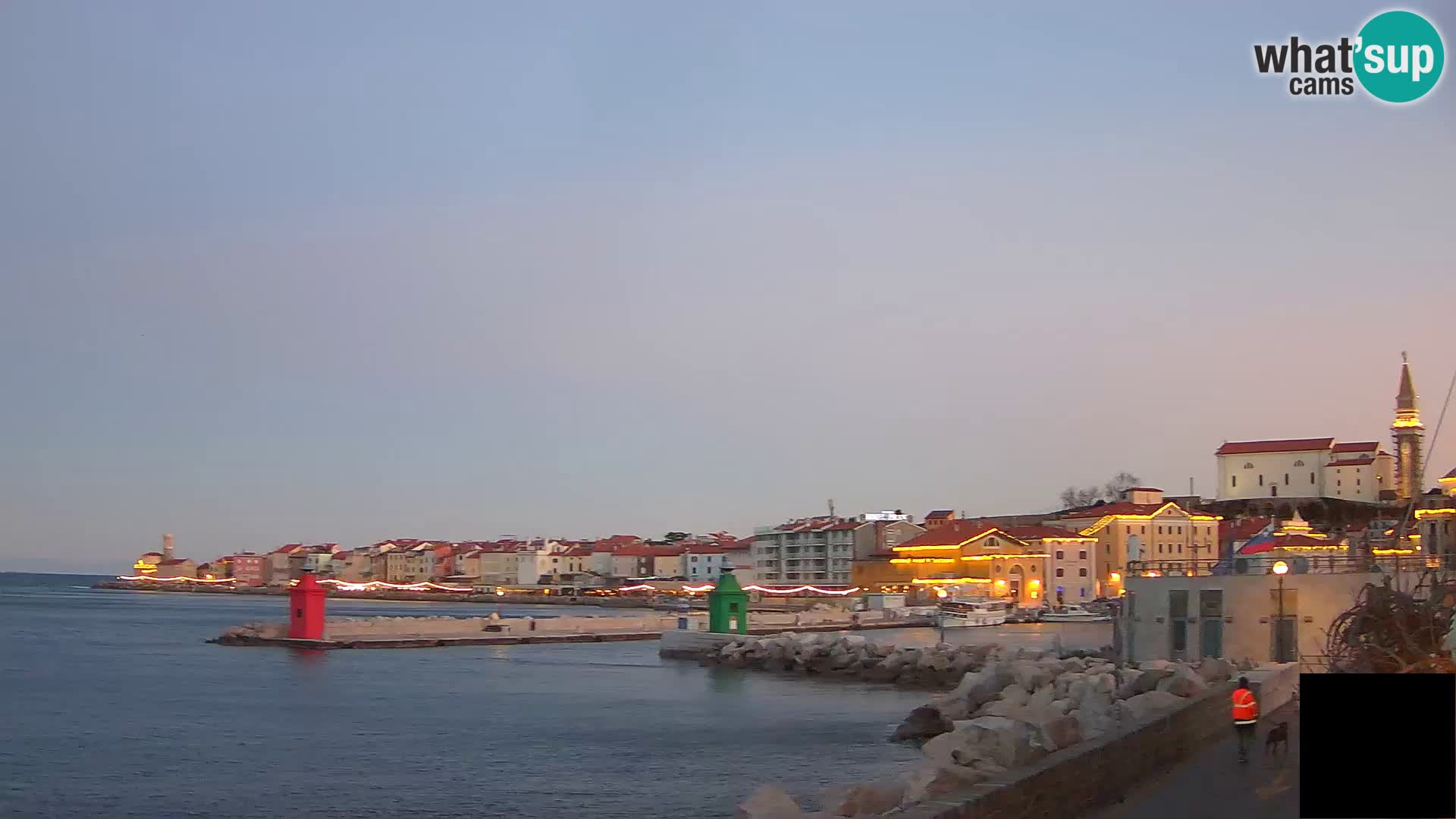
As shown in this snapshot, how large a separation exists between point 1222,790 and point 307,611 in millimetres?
40690

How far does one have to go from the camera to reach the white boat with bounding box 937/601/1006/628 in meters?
70.2

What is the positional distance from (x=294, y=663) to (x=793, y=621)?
28.2 metres

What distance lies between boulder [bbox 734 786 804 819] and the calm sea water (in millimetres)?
6356

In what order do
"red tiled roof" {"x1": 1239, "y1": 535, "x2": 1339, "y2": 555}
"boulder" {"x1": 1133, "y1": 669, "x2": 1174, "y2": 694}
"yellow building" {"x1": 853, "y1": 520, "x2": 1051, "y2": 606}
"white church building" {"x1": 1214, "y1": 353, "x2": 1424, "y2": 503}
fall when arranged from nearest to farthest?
Result: "boulder" {"x1": 1133, "y1": 669, "x2": 1174, "y2": 694} → "red tiled roof" {"x1": 1239, "y1": 535, "x2": 1339, "y2": 555} → "yellow building" {"x1": 853, "y1": 520, "x2": 1051, "y2": 606} → "white church building" {"x1": 1214, "y1": 353, "x2": 1424, "y2": 503}

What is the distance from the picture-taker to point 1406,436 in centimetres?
9738

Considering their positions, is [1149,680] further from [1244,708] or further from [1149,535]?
[1149,535]

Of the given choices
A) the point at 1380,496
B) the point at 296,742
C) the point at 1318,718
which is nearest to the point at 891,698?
the point at 296,742

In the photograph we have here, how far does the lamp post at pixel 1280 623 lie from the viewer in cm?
2197

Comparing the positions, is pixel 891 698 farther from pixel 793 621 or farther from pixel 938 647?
pixel 793 621

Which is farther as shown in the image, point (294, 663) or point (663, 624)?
point (663, 624)

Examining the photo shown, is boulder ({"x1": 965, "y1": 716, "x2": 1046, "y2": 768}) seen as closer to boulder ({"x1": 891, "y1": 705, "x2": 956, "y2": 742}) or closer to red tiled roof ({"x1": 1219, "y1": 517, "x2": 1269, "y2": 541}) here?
boulder ({"x1": 891, "y1": 705, "x2": 956, "y2": 742})

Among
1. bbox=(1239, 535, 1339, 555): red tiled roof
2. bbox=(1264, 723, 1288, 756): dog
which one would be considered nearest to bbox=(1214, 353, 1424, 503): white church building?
bbox=(1239, 535, 1339, 555): red tiled roof

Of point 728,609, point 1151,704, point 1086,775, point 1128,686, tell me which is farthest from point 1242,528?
point 1086,775

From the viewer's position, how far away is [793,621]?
213 ft
